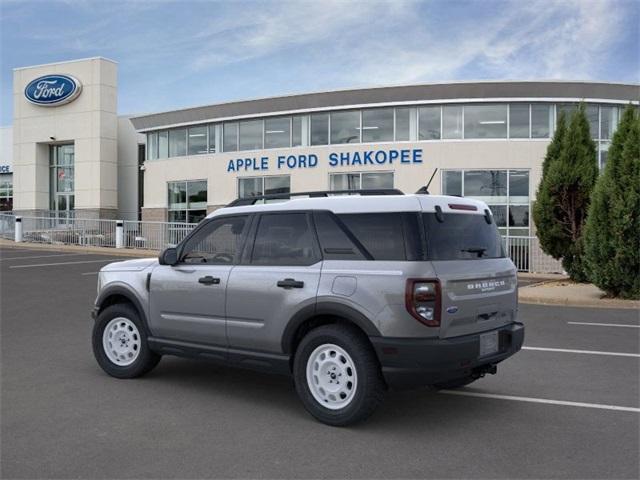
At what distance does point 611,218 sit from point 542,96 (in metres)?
12.4

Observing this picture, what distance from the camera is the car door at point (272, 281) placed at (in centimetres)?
519

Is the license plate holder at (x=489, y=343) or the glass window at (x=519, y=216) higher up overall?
the glass window at (x=519, y=216)

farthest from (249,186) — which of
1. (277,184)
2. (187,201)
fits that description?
(187,201)

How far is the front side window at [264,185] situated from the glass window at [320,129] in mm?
Answer: 1996

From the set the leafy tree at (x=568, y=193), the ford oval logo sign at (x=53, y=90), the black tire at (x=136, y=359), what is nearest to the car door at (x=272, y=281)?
the black tire at (x=136, y=359)

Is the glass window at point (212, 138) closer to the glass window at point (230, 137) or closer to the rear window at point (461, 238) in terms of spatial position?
the glass window at point (230, 137)

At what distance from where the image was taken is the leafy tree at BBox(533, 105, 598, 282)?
1577 cm

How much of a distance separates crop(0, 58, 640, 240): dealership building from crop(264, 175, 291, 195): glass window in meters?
0.05

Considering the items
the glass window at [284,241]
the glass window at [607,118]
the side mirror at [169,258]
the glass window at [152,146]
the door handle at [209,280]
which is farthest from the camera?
the glass window at [152,146]

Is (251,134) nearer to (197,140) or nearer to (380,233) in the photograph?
(197,140)

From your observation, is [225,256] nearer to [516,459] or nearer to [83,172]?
[516,459]

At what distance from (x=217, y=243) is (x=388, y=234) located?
5.88ft

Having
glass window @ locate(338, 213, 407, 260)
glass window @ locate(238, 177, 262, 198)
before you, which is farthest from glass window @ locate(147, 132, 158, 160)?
glass window @ locate(338, 213, 407, 260)

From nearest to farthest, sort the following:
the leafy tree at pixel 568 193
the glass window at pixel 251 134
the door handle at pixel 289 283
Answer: the door handle at pixel 289 283
the leafy tree at pixel 568 193
the glass window at pixel 251 134
